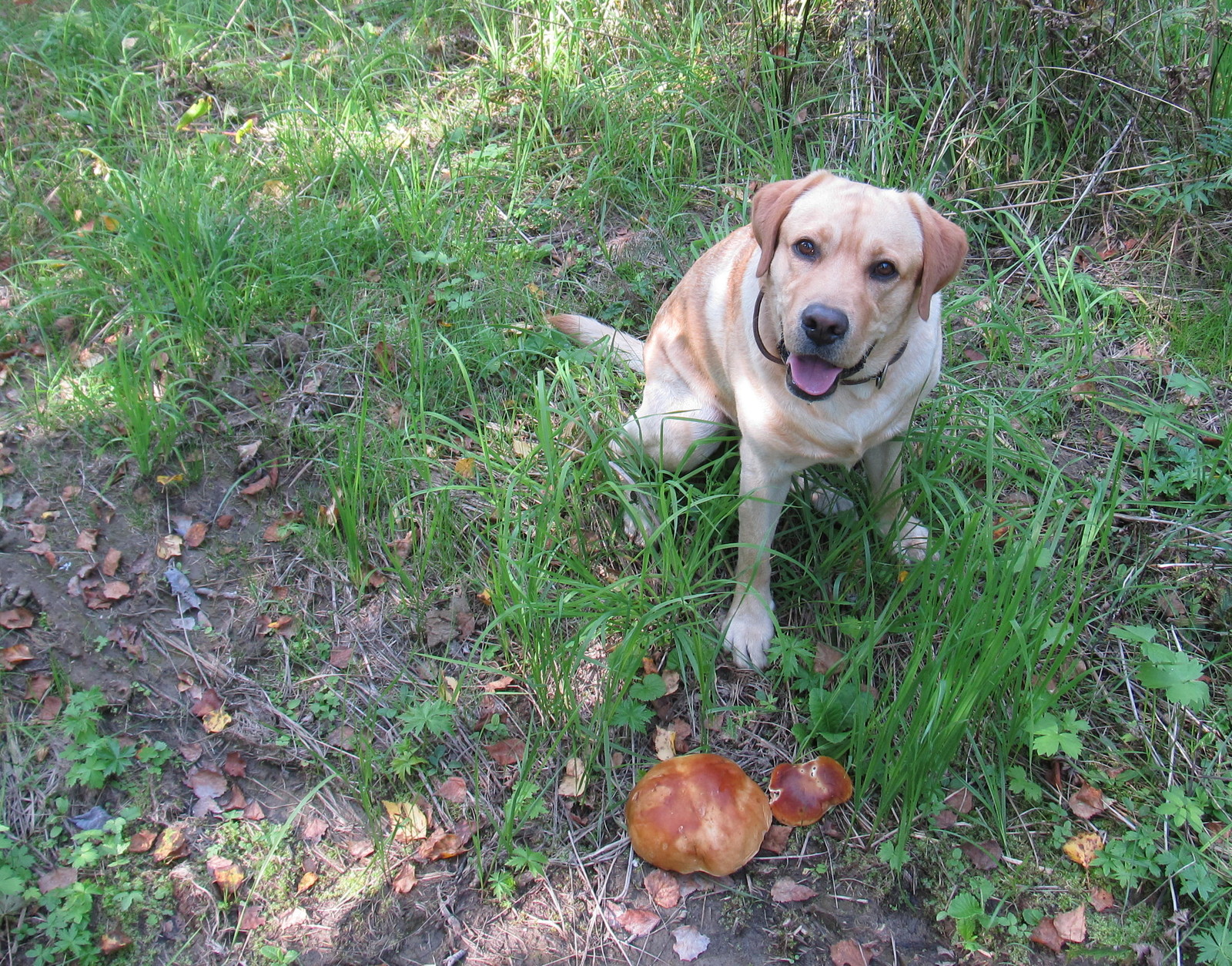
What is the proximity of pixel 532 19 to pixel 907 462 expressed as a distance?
318 centimetres

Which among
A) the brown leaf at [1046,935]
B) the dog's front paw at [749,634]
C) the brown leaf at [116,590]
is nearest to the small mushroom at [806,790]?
the dog's front paw at [749,634]

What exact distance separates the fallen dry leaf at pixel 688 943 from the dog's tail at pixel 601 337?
1983mm

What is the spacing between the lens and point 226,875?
232 cm

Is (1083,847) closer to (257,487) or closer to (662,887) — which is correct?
(662,887)

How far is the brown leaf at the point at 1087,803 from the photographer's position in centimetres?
237

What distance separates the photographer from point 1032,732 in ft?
7.75

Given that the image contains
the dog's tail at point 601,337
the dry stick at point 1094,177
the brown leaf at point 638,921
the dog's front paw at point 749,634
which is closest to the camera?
the brown leaf at point 638,921

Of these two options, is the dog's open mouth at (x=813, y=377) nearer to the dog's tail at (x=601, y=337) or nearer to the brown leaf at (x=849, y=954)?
the dog's tail at (x=601, y=337)

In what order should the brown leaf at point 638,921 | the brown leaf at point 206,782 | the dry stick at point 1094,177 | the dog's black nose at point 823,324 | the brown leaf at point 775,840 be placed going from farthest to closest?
1. the dry stick at point 1094,177
2. the brown leaf at point 206,782
3. the brown leaf at point 775,840
4. the brown leaf at point 638,921
5. the dog's black nose at point 823,324

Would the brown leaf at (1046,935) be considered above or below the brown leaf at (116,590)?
below

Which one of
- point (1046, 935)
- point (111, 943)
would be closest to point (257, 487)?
point (111, 943)

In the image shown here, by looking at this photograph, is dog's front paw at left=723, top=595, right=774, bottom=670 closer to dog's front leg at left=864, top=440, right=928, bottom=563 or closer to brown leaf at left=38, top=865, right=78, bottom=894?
dog's front leg at left=864, top=440, right=928, bottom=563

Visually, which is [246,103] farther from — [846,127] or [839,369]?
[839,369]

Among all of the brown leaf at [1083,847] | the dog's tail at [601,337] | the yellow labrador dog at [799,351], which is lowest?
the brown leaf at [1083,847]
